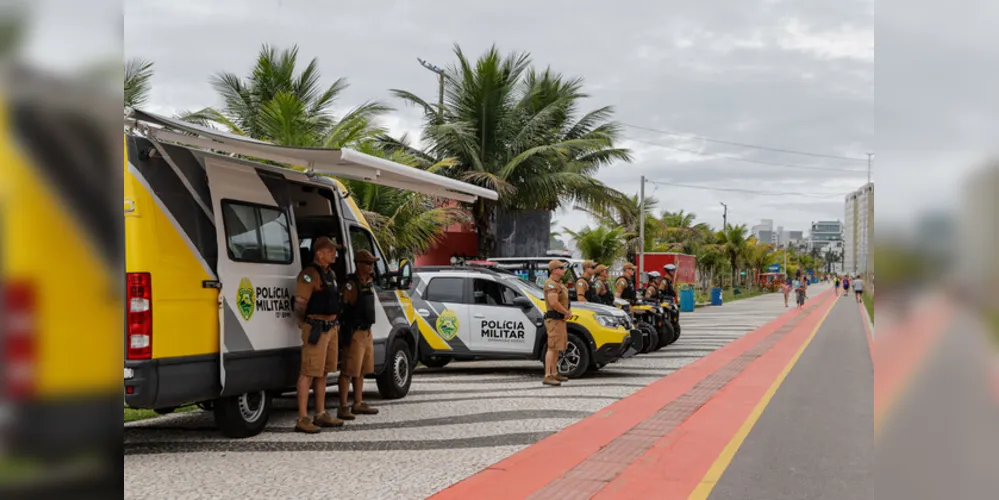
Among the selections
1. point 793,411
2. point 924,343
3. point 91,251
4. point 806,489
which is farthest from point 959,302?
point 793,411

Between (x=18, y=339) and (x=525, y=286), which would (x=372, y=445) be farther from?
(x=18, y=339)

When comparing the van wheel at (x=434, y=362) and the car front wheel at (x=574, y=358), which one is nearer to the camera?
the car front wheel at (x=574, y=358)

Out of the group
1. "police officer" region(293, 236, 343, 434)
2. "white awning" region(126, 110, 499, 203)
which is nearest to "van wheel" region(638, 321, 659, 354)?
"white awning" region(126, 110, 499, 203)

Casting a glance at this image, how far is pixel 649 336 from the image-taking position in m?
17.8

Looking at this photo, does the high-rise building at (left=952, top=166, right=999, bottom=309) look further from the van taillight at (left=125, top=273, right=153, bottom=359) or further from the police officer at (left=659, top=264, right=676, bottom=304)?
the police officer at (left=659, top=264, right=676, bottom=304)

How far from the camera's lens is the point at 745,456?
7.82 meters

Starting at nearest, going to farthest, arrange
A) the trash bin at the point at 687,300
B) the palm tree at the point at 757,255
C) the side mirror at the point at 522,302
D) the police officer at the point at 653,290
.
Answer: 1. the side mirror at the point at 522,302
2. the police officer at the point at 653,290
3. the trash bin at the point at 687,300
4. the palm tree at the point at 757,255

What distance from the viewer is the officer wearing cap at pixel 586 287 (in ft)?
47.8

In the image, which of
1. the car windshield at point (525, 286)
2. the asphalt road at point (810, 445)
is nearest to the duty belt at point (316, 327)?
the asphalt road at point (810, 445)

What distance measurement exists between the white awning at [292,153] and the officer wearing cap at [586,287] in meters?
5.53

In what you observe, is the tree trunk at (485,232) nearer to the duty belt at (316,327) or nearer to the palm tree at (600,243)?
the palm tree at (600,243)

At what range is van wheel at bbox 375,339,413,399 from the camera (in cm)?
1078

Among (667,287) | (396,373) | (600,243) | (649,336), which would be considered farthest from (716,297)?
(396,373)

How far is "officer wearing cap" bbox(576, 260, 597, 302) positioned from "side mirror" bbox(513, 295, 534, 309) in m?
1.36
